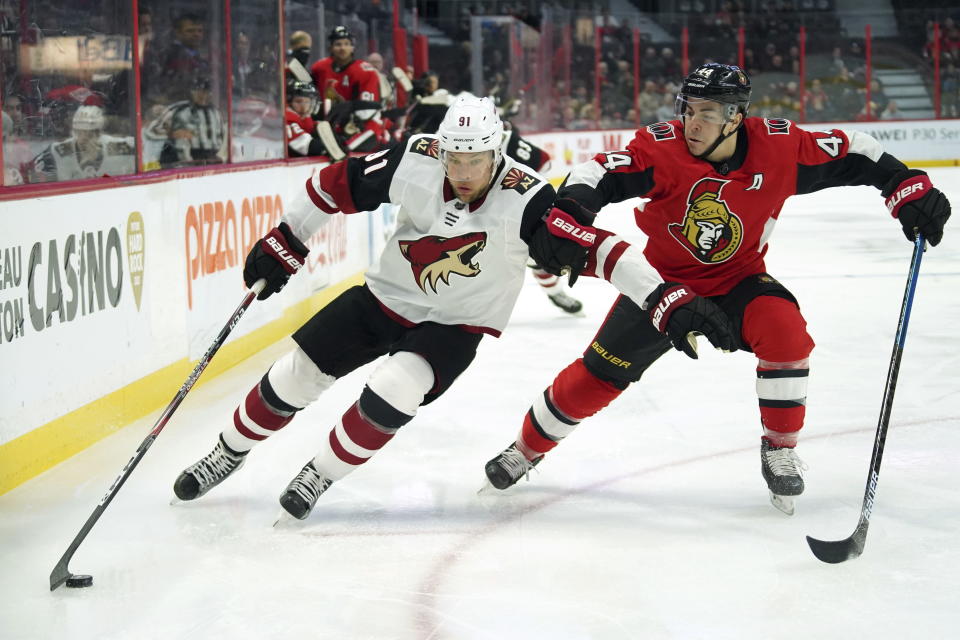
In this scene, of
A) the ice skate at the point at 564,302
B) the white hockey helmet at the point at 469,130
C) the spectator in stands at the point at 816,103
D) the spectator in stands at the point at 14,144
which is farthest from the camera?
the spectator in stands at the point at 816,103

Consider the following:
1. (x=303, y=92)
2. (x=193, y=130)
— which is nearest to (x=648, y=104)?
(x=303, y=92)

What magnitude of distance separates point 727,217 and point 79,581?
1699 millimetres

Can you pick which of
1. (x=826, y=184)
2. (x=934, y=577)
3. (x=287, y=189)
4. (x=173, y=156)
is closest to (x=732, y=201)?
(x=826, y=184)

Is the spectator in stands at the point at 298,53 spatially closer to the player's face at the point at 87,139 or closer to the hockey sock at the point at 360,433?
the player's face at the point at 87,139

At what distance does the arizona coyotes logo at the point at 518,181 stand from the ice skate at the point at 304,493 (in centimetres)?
80

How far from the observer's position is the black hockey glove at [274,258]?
9.55 ft

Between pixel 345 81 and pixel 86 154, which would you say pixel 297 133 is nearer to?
pixel 345 81

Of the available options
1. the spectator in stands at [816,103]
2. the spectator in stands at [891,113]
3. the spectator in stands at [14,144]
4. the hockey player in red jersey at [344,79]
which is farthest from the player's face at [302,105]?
the spectator in stands at [891,113]

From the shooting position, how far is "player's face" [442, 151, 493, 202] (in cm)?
263

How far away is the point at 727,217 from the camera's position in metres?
2.90

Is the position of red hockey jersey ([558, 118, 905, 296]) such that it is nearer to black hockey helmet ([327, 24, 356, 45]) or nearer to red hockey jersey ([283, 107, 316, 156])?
red hockey jersey ([283, 107, 316, 156])

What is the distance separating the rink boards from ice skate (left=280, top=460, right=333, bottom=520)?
0.80 metres

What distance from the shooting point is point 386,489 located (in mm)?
3088

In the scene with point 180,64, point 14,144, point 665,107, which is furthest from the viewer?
point 665,107
